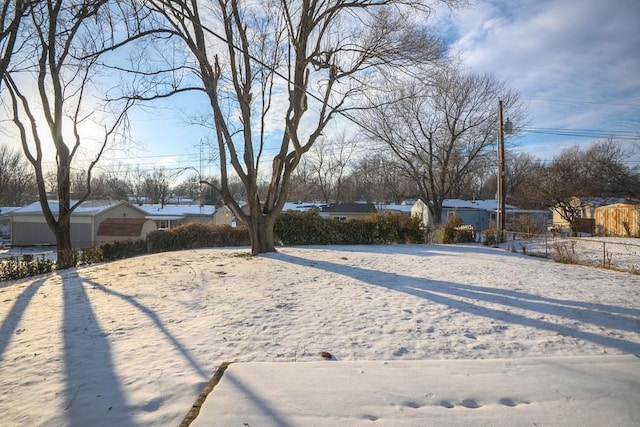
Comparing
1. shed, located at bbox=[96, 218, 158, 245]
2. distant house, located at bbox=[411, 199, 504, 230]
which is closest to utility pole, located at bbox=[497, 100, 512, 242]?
distant house, located at bbox=[411, 199, 504, 230]

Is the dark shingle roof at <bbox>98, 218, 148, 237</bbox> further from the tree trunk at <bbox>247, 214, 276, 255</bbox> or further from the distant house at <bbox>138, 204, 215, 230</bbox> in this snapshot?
the tree trunk at <bbox>247, 214, 276, 255</bbox>

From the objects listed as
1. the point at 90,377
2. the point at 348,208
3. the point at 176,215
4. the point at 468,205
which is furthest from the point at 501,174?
the point at 176,215

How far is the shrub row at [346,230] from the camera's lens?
57.5 ft

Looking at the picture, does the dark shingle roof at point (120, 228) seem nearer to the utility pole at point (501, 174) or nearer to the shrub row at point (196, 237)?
the shrub row at point (196, 237)

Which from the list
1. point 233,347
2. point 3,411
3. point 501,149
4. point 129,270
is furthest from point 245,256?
point 501,149

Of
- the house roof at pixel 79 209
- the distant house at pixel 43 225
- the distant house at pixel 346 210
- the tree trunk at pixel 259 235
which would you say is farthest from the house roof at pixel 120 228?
the tree trunk at pixel 259 235

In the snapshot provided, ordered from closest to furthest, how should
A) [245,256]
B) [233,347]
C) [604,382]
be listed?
[604,382] < [233,347] < [245,256]

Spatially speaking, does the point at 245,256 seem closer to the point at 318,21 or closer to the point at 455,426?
the point at 318,21

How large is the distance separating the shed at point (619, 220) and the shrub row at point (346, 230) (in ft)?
48.2

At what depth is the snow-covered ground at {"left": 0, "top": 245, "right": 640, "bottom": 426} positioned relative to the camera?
3.38 meters

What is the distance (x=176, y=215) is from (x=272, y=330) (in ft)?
147

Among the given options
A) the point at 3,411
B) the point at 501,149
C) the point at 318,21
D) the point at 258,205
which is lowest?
the point at 3,411

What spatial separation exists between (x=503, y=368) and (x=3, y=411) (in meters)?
4.48

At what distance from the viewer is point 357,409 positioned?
3072 millimetres
